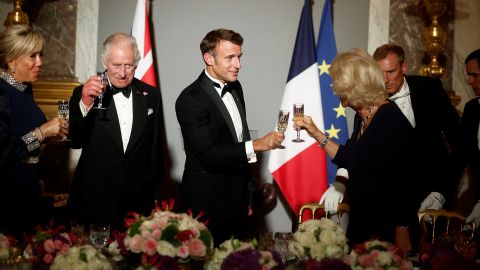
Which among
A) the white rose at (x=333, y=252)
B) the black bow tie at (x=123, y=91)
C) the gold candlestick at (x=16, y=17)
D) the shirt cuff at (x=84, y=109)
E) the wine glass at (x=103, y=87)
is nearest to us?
the white rose at (x=333, y=252)

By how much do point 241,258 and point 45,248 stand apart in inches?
27.4

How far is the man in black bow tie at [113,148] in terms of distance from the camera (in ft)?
11.6

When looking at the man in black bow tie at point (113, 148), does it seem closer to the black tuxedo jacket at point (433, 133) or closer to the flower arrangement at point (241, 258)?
the flower arrangement at point (241, 258)

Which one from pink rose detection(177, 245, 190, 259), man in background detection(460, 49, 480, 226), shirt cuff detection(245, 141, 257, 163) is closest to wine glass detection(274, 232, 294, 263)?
pink rose detection(177, 245, 190, 259)

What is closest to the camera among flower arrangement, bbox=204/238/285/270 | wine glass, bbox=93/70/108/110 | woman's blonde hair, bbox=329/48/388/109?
flower arrangement, bbox=204/238/285/270

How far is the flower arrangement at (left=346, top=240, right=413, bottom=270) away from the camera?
6.84 feet

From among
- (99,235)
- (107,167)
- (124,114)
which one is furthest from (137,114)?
(99,235)

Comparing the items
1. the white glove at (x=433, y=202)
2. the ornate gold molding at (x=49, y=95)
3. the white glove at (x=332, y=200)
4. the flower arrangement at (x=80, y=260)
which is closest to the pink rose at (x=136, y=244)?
the flower arrangement at (x=80, y=260)

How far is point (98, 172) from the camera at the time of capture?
354 centimetres

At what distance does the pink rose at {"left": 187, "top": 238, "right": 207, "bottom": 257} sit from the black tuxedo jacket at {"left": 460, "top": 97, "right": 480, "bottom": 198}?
257cm

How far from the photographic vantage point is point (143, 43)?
15.7 feet

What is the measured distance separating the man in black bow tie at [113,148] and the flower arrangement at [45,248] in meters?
1.37

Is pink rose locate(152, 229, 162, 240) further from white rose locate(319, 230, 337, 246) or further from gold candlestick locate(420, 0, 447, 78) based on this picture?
gold candlestick locate(420, 0, 447, 78)

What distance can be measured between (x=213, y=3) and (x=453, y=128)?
2.28 meters
